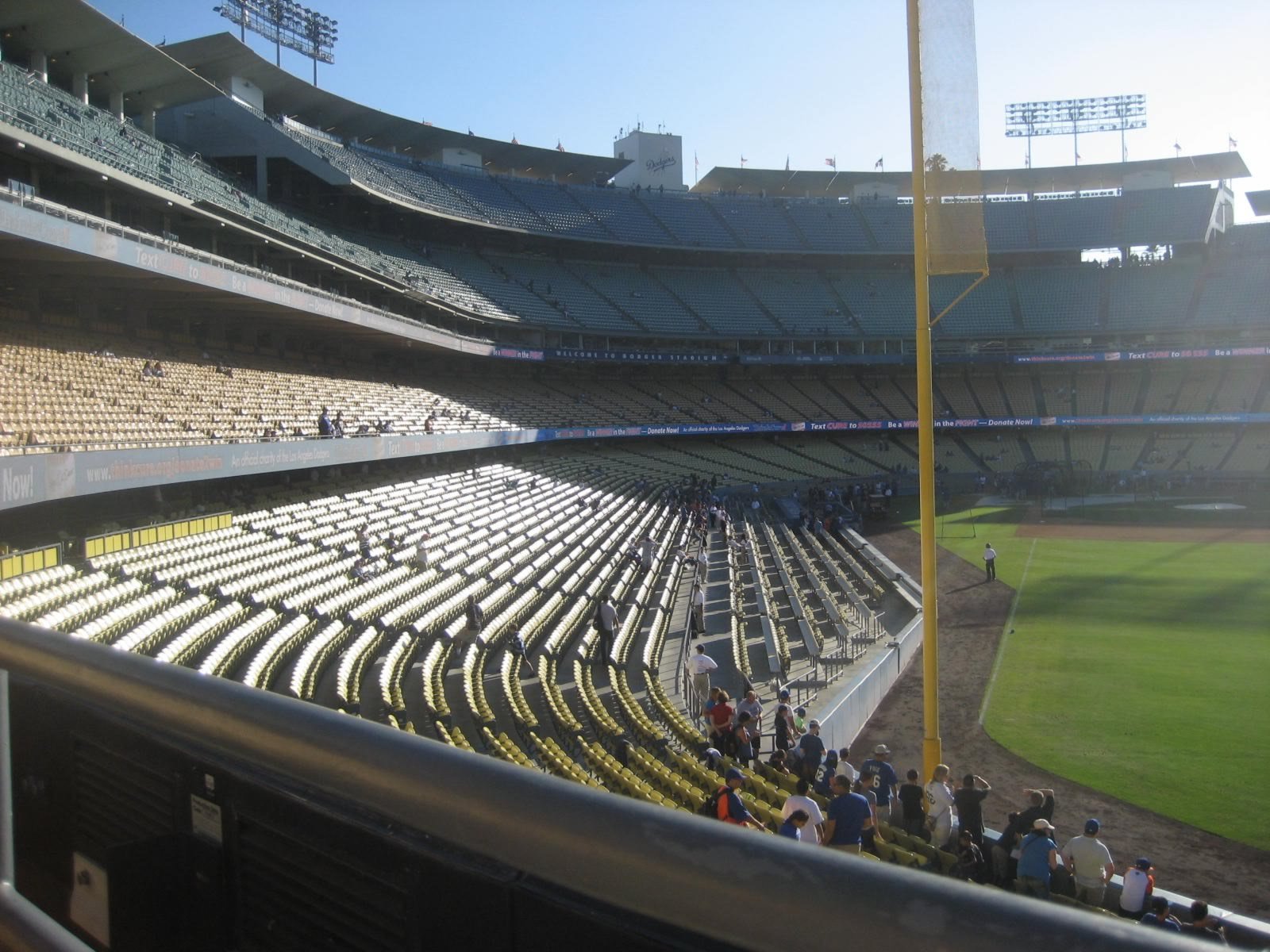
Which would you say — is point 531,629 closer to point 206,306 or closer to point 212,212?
point 206,306

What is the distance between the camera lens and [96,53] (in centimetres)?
2552

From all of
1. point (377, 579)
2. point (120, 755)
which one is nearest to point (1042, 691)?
point (377, 579)

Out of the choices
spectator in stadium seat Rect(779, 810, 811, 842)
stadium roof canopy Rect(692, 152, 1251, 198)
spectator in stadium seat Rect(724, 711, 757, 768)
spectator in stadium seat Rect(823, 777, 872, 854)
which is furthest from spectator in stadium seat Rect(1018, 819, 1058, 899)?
stadium roof canopy Rect(692, 152, 1251, 198)

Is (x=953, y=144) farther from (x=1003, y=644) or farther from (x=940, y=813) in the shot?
(x=1003, y=644)

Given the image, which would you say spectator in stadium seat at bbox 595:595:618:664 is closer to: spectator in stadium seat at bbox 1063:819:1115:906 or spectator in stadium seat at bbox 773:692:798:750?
spectator in stadium seat at bbox 773:692:798:750

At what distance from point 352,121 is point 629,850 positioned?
175 feet

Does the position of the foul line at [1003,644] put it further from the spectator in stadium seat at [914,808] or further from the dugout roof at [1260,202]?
the dugout roof at [1260,202]

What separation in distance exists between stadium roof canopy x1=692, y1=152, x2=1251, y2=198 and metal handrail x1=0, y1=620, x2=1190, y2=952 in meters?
67.4

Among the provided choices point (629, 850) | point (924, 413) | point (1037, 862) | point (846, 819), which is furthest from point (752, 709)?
point (629, 850)

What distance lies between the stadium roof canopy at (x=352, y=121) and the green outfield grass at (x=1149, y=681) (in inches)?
1326

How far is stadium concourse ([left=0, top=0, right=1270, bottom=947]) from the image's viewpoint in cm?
1098

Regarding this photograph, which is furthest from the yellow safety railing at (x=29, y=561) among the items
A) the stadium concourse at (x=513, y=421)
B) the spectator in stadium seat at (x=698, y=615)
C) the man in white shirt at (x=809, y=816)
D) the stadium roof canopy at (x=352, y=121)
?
the stadium roof canopy at (x=352, y=121)

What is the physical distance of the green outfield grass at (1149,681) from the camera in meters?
12.1

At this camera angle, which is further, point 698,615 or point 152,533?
point 698,615
